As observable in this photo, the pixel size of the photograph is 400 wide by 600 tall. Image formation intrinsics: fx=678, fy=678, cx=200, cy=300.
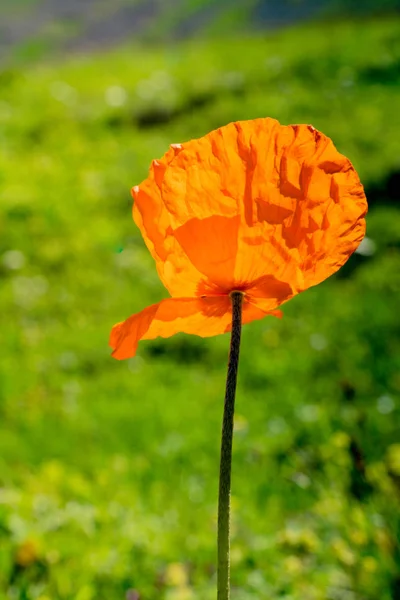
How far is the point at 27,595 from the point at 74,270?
3.65m

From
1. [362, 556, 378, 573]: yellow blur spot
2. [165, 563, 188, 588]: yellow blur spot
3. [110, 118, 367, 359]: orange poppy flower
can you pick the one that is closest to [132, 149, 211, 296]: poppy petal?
[110, 118, 367, 359]: orange poppy flower

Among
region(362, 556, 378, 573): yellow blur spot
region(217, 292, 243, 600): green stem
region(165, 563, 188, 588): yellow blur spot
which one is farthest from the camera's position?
region(165, 563, 188, 588): yellow blur spot

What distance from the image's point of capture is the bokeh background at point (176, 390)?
80.9 inches

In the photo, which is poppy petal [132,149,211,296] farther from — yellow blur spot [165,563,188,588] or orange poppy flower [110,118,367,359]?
yellow blur spot [165,563,188,588]

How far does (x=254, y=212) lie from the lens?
95 centimetres

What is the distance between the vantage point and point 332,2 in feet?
55.9

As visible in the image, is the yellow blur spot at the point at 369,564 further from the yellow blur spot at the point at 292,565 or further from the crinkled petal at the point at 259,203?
the crinkled petal at the point at 259,203

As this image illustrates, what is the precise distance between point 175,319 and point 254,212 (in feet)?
0.61

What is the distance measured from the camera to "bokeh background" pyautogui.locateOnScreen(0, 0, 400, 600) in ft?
6.74

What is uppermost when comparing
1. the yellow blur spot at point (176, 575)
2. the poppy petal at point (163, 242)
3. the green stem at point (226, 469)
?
the poppy petal at point (163, 242)

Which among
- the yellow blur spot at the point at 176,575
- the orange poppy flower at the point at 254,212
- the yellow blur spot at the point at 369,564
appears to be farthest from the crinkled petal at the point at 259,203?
the yellow blur spot at the point at 176,575

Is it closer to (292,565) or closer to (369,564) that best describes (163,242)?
(369,564)

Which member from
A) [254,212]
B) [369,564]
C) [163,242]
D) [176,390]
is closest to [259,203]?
[254,212]

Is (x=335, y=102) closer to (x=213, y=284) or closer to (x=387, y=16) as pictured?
(x=387, y=16)
